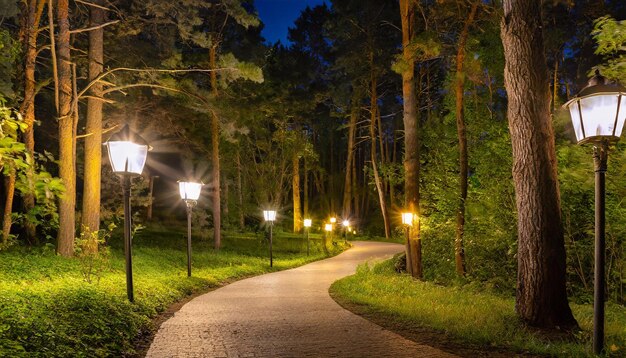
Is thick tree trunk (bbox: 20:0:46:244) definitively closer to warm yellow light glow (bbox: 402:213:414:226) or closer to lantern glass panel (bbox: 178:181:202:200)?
lantern glass panel (bbox: 178:181:202:200)

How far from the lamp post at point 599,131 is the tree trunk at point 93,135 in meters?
11.7

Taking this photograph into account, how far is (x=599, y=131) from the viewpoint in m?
5.41

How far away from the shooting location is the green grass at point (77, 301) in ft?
16.6

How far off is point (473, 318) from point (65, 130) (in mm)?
10529

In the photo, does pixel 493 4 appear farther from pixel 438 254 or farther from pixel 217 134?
pixel 217 134

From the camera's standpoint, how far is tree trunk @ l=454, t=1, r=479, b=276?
14.4 metres

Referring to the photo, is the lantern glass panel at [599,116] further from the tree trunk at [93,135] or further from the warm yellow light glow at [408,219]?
the tree trunk at [93,135]

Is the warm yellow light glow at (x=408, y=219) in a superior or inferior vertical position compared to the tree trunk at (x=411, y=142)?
inferior

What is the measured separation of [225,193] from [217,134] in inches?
396

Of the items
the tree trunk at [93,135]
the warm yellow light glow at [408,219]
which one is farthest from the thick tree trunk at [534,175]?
the tree trunk at [93,135]

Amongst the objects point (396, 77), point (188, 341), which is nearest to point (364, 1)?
point (396, 77)

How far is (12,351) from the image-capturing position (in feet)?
14.6

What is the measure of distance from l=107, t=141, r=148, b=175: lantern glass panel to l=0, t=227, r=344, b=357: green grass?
7.00 ft

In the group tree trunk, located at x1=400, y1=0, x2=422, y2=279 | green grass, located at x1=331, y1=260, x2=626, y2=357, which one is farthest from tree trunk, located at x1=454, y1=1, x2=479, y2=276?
green grass, located at x1=331, y1=260, x2=626, y2=357
